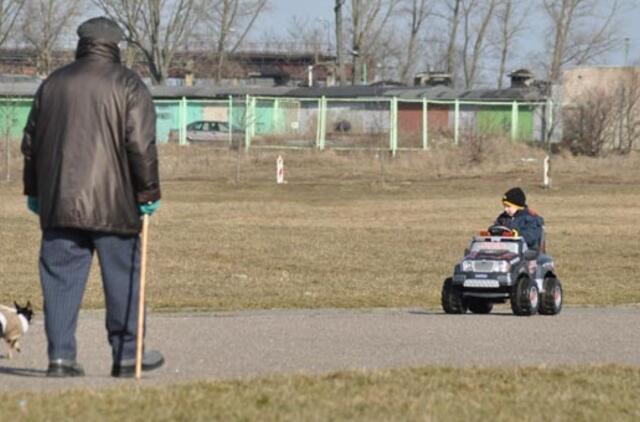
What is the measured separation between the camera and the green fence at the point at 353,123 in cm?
6084

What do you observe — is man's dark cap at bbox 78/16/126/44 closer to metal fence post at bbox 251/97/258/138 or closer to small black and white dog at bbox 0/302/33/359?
small black and white dog at bbox 0/302/33/359

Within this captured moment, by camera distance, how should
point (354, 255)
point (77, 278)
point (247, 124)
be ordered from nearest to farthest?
point (77, 278) < point (354, 255) < point (247, 124)

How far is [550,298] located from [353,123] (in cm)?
5044

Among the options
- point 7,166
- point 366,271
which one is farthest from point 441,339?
point 7,166

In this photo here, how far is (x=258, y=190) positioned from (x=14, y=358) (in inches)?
1439

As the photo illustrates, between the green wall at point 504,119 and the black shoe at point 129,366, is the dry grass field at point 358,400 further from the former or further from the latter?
the green wall at point 504,119

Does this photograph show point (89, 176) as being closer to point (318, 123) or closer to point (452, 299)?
point (452, 299)

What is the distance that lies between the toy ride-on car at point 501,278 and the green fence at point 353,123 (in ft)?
143

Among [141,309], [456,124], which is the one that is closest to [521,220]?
[141,309]

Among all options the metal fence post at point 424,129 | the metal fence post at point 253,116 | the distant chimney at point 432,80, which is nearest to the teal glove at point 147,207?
the metal fence post at point 424,129

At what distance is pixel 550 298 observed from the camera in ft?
49.1

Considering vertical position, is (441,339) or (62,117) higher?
(62,117)

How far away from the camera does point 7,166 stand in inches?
1969

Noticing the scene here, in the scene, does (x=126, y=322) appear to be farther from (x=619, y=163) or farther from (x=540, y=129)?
(x=540, y=129)
